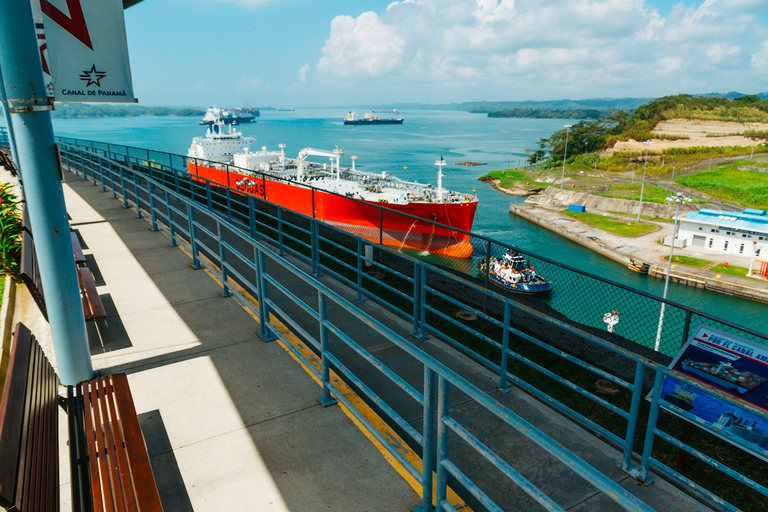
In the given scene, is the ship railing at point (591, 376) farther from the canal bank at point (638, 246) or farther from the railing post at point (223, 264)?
the canal bank at point (638, 246)

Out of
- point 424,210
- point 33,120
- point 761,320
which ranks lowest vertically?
point 761,320

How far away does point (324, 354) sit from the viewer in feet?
12.9

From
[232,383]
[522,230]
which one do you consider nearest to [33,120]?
[232,383]

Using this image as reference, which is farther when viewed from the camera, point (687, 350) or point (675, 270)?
point (675, 270)

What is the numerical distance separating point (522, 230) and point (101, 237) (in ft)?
180

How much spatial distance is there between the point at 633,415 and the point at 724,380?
32.6 inches

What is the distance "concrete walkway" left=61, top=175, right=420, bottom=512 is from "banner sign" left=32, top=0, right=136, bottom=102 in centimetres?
250

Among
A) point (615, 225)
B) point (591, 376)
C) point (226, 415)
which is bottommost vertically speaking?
point (615, 225)

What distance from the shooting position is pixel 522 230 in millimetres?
59688

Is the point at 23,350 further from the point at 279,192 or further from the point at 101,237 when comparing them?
the point at 279,192

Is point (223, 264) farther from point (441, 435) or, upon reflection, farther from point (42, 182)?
point (441, 435)

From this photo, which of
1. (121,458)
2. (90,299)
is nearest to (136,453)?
(121,458)

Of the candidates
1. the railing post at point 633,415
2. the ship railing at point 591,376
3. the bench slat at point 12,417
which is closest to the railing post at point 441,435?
the ship railing at point 591,376

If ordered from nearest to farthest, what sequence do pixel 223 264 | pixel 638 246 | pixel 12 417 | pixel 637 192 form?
pixel 12 417 < pixel 223 264 < pixel 638 246 < pixel 637 192
